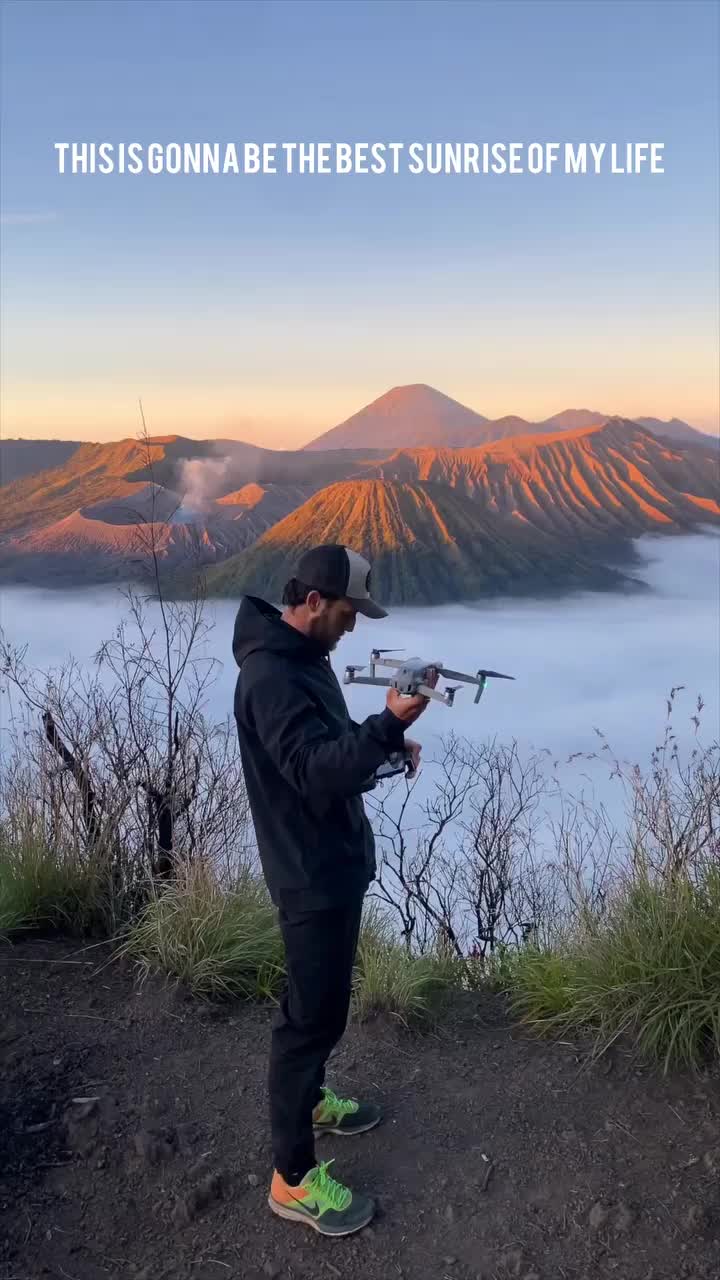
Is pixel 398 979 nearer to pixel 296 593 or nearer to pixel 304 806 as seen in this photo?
pixel 304 806

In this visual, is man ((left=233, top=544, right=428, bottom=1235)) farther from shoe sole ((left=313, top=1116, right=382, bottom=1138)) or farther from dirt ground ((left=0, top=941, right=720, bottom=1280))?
shoe sole ((left=313, top=1116, right=382, bottom=1138))

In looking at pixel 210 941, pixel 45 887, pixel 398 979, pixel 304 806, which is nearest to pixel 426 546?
pixel 45 887

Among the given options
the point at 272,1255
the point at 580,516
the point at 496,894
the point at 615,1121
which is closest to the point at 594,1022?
the point at 615,1121

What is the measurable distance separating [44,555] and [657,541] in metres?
42.9

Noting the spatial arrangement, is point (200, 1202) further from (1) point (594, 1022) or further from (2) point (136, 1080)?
(1) point (594, 1022)

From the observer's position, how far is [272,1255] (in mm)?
2986

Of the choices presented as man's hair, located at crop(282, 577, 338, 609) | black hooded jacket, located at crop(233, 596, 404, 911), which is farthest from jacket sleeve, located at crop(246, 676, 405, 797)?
man's hair, located at crop(282, 577, 338, 609)

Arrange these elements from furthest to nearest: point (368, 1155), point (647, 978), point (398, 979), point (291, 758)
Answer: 1. point (398, 979)
2. point (647, 978)
3. point (368, 1155)
4. point (291, 758)

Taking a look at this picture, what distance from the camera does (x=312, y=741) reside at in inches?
98.2

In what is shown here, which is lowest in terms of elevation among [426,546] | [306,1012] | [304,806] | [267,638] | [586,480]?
[306,1012]

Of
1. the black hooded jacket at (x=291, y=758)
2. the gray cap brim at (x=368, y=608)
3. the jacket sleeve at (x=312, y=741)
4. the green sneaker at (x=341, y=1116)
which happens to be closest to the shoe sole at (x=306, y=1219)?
the green sneaker at (x=341, y=1116)

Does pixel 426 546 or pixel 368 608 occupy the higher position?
pixel 426 546

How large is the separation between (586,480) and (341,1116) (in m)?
70.7

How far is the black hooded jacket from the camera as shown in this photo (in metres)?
2.53
